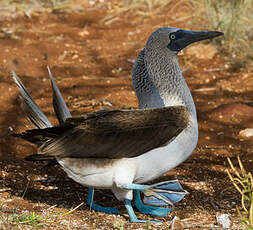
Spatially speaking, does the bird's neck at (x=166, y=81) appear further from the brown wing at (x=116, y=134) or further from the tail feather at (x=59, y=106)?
the tail feather at (x=59, y=106)

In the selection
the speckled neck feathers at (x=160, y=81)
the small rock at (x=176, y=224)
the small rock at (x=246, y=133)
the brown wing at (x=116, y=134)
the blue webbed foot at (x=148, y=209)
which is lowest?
the small rock at (x=246, y=133)

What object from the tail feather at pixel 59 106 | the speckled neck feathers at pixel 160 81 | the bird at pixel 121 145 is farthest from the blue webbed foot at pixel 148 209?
the tail feather at pixel 59 106

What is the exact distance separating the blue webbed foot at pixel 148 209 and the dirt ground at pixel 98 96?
0.05 meters

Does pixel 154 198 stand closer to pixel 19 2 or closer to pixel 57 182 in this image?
pixel 57 182

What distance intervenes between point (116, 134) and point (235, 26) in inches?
176

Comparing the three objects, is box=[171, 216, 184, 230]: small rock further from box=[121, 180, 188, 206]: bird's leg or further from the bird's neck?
the bird's neck

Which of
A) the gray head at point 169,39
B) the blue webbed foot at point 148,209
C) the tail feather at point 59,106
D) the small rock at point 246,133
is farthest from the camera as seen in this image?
the small rock at point 246,133

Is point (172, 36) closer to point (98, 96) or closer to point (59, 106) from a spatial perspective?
point (59, 106)

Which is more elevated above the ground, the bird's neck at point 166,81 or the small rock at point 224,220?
the bird's neck at point 166,81

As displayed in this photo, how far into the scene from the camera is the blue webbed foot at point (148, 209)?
3.72 meters

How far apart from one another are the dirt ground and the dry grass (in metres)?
0.19

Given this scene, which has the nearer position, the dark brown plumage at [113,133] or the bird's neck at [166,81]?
the dark brown plumage at [113,133]

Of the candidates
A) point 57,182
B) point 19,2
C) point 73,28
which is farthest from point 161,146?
point 19,2

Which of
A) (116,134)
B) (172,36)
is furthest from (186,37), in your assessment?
(116,134)
